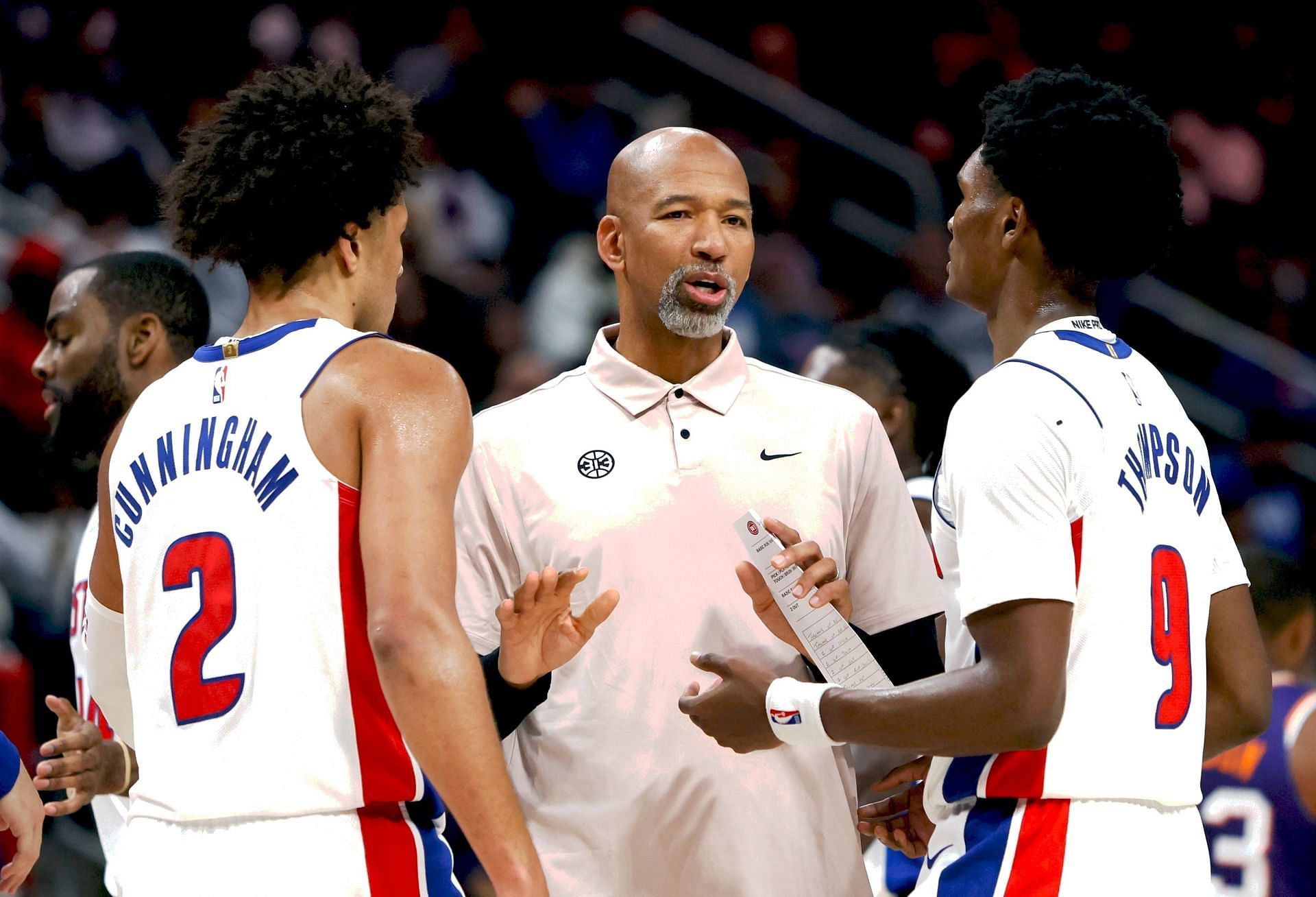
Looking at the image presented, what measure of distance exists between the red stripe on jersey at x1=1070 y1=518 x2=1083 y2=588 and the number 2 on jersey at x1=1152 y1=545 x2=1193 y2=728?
0.47 ft

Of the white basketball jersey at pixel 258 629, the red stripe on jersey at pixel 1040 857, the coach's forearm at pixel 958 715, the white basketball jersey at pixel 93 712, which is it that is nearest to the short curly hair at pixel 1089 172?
the coach's forearm at pixel 958 715

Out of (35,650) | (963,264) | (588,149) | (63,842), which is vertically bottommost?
(63,842)

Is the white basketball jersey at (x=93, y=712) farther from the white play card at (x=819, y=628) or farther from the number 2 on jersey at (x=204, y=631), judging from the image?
the white play card at (x=819, y=628)

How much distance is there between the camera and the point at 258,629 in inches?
83.7

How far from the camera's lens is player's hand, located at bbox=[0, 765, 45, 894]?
2.88m

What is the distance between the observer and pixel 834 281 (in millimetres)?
7953

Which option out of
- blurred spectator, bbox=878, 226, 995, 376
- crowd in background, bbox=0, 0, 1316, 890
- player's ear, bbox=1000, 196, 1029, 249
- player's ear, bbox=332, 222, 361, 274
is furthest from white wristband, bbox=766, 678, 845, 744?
blurred spectator, bbox=878, 226, 995, 376

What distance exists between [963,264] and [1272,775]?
2143mm

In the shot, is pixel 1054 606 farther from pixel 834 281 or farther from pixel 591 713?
pixel 834 281

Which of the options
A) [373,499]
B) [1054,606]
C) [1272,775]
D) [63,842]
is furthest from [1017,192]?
[63,842]

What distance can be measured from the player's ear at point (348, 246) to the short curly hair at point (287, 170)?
1 centimetres

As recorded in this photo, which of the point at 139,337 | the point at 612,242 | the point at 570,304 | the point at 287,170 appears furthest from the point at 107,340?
the point at 570,304

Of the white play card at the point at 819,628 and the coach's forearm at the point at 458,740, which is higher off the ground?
the white play card at the point at 819,628

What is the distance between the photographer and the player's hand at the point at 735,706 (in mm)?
2678
